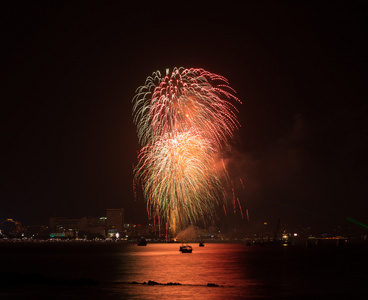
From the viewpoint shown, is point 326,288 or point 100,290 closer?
point 100,290

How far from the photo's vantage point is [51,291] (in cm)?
3800

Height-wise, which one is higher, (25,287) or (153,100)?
(153,100)

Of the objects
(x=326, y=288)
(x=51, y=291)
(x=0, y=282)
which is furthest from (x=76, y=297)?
(x=326, y=288)

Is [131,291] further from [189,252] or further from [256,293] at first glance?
[189,252]

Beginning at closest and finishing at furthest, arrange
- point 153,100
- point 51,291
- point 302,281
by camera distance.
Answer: point 51,291
point 302,281
point 153,100

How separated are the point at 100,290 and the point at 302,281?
880 inches

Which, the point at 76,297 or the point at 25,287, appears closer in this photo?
the point at 76,297

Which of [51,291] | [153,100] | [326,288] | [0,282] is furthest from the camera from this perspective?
[153,100]

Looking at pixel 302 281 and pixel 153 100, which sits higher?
pixel 153 100

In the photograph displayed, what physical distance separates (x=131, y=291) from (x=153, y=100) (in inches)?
1290

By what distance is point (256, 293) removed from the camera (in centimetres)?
4031

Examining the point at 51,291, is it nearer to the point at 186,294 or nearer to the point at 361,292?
the point at 186,294

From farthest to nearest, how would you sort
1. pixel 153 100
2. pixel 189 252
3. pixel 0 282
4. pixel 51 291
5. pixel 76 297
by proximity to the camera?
pixel 189 252, pixel 153 100, pixel 0 282, pixel 51 291, pixel 76 297

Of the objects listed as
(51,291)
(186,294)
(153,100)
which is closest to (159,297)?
(186,294)
